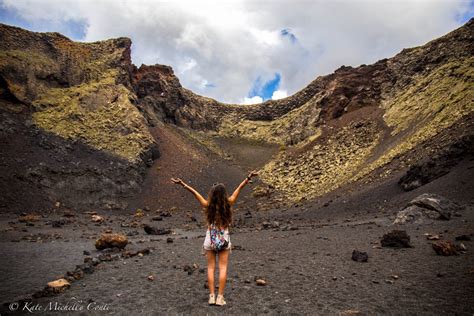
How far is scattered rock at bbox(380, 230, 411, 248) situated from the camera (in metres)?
10.3

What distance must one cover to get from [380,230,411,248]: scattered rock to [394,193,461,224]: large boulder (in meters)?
4.61

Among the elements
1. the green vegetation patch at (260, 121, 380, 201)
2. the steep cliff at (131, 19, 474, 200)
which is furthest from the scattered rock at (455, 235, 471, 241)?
the green vegetation patch at (260, 121, 380, 201)

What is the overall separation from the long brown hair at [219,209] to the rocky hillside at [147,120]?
73.6ft

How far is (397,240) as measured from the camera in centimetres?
1049

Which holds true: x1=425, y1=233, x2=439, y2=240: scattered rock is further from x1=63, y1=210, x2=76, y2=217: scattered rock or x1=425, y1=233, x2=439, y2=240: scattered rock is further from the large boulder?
x1=63, y1=210, x2=76, y2=217: scattered rock

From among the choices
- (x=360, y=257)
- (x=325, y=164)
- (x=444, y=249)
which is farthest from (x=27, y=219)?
(x=325, y=164)

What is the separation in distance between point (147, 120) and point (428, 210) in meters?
39.8

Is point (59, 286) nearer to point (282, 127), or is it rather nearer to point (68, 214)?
point (68, 214)

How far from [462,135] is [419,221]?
1175 cm

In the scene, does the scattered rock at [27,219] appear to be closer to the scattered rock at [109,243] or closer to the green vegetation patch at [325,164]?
the scattered rock at [109,243]

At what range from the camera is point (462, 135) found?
22.1 m

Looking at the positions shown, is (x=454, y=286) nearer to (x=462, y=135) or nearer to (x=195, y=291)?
(x=195, y=291)

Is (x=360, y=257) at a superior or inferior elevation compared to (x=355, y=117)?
inferior

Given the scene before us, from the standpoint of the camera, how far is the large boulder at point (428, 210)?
14195 mm
